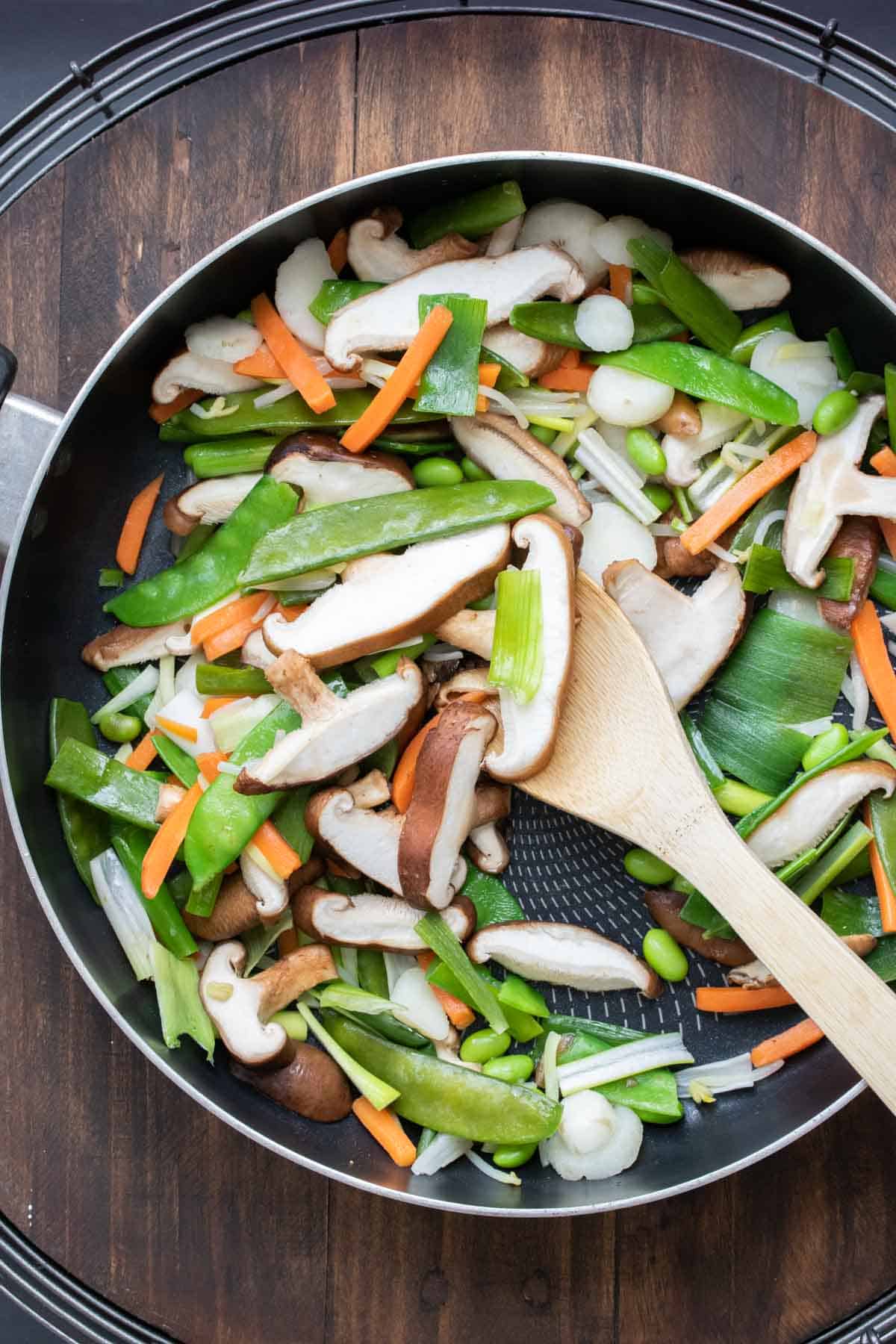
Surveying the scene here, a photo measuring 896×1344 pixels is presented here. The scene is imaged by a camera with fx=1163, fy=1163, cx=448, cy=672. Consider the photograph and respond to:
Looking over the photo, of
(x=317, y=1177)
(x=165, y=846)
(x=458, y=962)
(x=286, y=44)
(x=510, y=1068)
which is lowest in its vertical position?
(x=317, y=1177)

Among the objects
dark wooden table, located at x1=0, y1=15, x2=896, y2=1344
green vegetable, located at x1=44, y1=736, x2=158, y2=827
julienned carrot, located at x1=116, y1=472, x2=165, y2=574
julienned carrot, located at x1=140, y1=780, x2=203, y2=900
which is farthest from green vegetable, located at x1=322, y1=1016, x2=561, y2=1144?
julienned carrot, located at x1=116, y1=472, x2=165, y2=574

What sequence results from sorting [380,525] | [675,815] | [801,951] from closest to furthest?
[801,951] < [675,815] < [380,525]

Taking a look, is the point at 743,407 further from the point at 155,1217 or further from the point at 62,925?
the point at 155,1217

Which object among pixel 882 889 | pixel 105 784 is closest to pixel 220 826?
pixel 105 784

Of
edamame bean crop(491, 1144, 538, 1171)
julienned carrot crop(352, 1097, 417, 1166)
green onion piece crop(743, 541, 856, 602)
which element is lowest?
edamame bean crop(491, 1144, 538, 1171)

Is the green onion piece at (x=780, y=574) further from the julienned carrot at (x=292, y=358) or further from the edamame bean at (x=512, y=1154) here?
the edamame bean at (x=512, y=1154)

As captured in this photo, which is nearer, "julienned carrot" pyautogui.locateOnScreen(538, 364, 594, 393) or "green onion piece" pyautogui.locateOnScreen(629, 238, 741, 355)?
"green onion piece" pyautogui.locateOnScreen(629, 238, 741, 355)

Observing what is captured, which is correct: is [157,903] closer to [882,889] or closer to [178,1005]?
[178,1005]

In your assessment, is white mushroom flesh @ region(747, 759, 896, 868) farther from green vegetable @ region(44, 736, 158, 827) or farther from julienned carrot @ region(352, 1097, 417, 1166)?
green vegetable @ region(44, 736, 158, 827)
